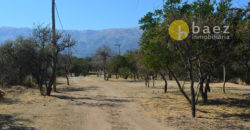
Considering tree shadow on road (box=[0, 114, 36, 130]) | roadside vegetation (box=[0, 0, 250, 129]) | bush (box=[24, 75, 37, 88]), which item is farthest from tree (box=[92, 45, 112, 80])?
tree shadow on road (box=[0, 114, 36, 130])

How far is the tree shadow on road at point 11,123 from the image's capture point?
7207 millimetres

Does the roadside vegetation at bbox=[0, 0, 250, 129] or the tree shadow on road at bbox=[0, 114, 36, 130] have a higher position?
the roadside vegetation at bbox=[0, 0, 250, 129]

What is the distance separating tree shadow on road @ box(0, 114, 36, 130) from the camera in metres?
7.21

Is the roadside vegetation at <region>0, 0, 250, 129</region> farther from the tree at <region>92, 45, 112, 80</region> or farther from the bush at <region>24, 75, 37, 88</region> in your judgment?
the tree at <region>92, 45, 112, 80</region>

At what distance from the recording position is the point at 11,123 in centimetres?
776

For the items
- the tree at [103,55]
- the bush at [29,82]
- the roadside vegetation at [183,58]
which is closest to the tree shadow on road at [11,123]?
the roadside vegetation at [183,58]

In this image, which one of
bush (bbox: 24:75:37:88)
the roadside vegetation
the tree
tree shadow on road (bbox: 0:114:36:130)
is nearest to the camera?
tree shadow on road (bbox: 0:114:36:130)

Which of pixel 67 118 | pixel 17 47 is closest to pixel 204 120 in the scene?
pixel 67 118

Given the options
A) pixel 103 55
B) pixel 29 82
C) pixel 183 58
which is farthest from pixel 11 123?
pixel 103 55

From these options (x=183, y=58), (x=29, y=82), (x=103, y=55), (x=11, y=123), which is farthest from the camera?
(x=103, y=55)

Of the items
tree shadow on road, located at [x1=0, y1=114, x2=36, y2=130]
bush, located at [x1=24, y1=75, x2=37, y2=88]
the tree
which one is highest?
the tree

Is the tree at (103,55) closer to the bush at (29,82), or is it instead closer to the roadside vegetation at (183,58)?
the roadside vegetation at (183,58)

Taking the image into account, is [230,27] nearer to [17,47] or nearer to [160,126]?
[160,126]

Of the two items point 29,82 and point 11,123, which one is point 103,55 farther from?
point 11,123
